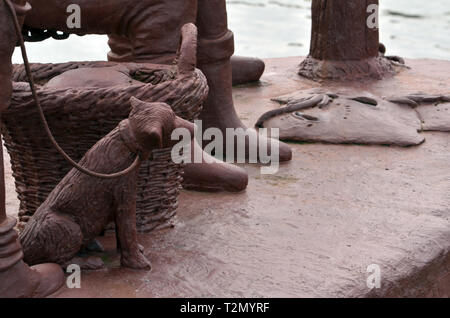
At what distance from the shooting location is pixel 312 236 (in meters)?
2.56

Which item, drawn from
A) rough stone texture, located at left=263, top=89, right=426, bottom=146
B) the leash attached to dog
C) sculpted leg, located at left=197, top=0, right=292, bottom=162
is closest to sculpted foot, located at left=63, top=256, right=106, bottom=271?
the leash attached to dog

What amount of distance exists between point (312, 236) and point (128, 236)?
626 mm

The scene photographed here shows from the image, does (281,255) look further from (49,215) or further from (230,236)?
(49,215)

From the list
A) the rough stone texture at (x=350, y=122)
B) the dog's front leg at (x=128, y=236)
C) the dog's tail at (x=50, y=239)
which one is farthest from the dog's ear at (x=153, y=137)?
the rough stone texture at (x=350, y=122)

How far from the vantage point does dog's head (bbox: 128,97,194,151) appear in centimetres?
212

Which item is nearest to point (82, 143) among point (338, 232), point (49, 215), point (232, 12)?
point (49, 215)

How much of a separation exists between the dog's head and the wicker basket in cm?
15

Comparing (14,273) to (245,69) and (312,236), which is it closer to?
(312,236)

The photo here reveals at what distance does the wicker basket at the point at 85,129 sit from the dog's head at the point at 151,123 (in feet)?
0.49

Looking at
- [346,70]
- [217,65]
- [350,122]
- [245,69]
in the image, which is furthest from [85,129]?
[346,70]

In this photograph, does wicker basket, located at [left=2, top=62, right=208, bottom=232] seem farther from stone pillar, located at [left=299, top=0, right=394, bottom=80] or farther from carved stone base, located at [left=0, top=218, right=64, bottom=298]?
stone pillar, located at [left=299, top=0, right=394, bottom=80]

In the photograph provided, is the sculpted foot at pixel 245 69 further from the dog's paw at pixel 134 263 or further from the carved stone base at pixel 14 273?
the carved stone base at pixel 14 273

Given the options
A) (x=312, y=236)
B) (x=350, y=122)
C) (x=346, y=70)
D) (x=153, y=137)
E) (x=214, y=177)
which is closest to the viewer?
(x=153, y=137)
